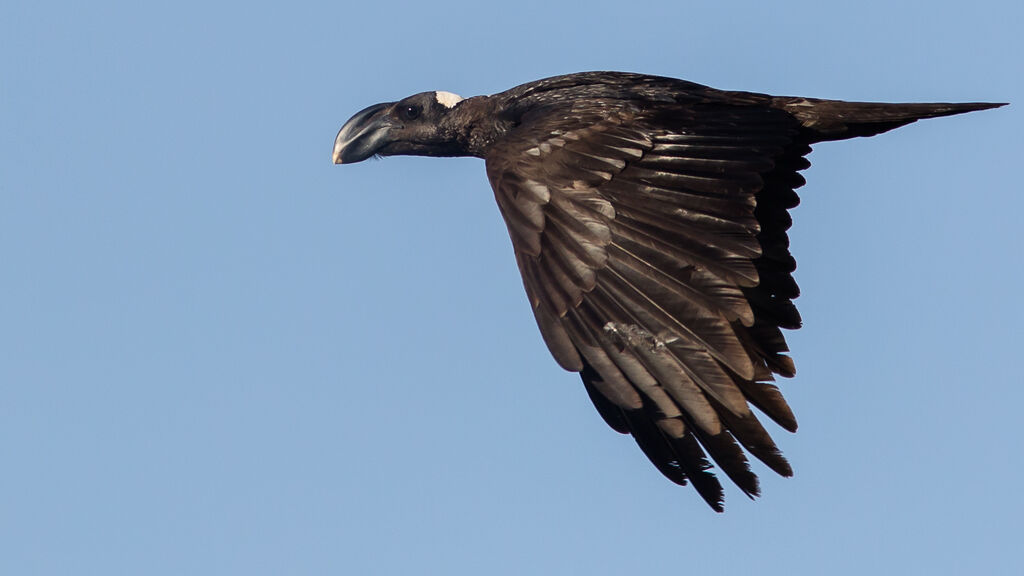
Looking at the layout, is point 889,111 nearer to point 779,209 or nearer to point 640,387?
point 779,209

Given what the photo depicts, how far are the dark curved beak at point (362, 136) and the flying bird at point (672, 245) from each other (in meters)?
1.87

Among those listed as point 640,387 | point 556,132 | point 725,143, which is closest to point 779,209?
point 725,143

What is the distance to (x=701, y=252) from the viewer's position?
8062 mm

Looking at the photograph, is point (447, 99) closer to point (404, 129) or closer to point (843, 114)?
point (404, 129)

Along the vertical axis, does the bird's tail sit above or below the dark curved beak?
below

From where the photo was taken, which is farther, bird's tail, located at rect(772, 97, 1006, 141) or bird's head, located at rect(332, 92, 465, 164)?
bird's head, located at rect(332, 92, 465, 164)

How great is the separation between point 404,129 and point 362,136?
1.03 ft

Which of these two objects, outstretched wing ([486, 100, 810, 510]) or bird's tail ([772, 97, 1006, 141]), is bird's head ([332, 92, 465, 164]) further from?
bird's tail ([772, 97, 1006, 141])

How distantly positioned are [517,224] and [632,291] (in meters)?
0.76

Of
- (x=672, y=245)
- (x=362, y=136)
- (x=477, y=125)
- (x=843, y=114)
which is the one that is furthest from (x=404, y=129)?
(x=672, y=245)

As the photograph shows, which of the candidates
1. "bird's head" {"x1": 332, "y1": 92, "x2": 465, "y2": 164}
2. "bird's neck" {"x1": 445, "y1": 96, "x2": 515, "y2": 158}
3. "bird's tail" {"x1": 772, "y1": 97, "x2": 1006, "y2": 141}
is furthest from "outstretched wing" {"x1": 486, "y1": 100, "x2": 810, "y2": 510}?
"bird's head" {"x1": 332, "y1": 92, "x2": 465, "y2": 164}

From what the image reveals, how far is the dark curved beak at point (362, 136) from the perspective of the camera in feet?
35.9

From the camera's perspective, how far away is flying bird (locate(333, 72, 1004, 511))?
24.9 feet

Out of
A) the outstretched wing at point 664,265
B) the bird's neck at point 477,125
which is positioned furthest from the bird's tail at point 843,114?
the bird's neck at point 477,125
